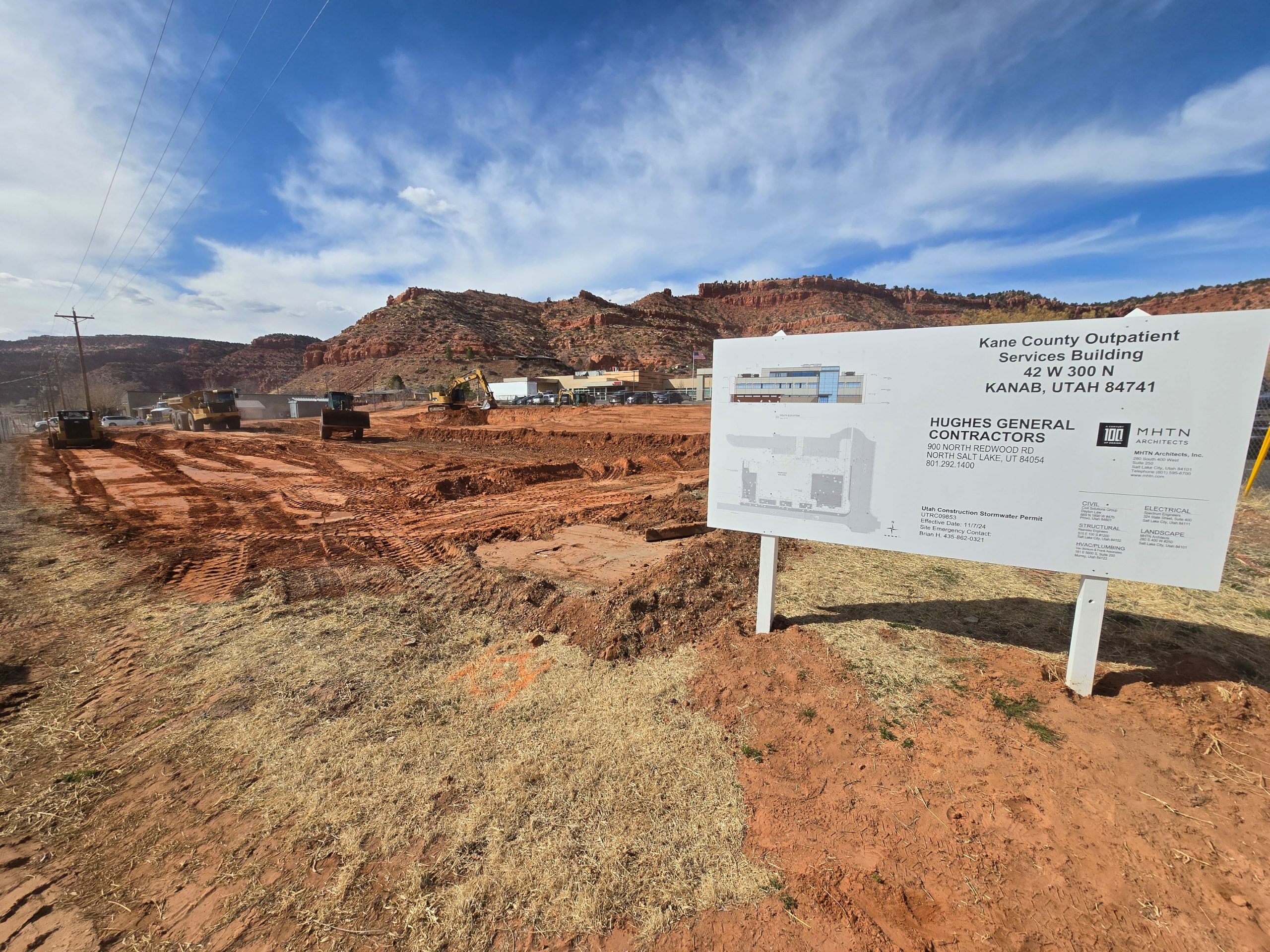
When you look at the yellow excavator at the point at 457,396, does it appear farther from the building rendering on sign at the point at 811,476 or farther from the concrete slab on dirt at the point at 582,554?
the building rendering on sign at the point at 811,476

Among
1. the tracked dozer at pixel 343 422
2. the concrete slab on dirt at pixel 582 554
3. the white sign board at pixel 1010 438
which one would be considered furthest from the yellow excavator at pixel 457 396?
the white sign board at pixel 1010 438

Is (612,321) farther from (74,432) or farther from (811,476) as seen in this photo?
(811,476)

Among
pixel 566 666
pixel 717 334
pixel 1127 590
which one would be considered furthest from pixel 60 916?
pixel 717 334

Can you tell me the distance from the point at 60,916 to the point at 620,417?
2858 cm

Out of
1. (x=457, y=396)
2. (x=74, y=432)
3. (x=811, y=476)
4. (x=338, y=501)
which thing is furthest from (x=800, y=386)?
(x=74, y=432)

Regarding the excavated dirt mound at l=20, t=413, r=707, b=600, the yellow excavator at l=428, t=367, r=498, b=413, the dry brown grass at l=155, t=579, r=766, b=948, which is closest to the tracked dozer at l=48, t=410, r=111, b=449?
the excavated dirt mound at l=20, t=413, r=707, b=600

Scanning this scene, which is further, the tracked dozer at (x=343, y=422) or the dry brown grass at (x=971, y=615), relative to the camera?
the tracked dozer at (x=343, y=422)

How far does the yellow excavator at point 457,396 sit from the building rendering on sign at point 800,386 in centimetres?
3135

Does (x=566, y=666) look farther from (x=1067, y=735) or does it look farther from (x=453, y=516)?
(x=453, y=516)

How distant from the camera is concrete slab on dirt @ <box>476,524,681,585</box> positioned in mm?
7094

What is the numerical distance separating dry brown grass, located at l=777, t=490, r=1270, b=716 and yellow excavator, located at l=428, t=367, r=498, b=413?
30.8 meters

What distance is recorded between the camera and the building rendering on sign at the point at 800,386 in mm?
4090

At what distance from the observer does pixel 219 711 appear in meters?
4.22

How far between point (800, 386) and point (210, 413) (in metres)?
45.2
